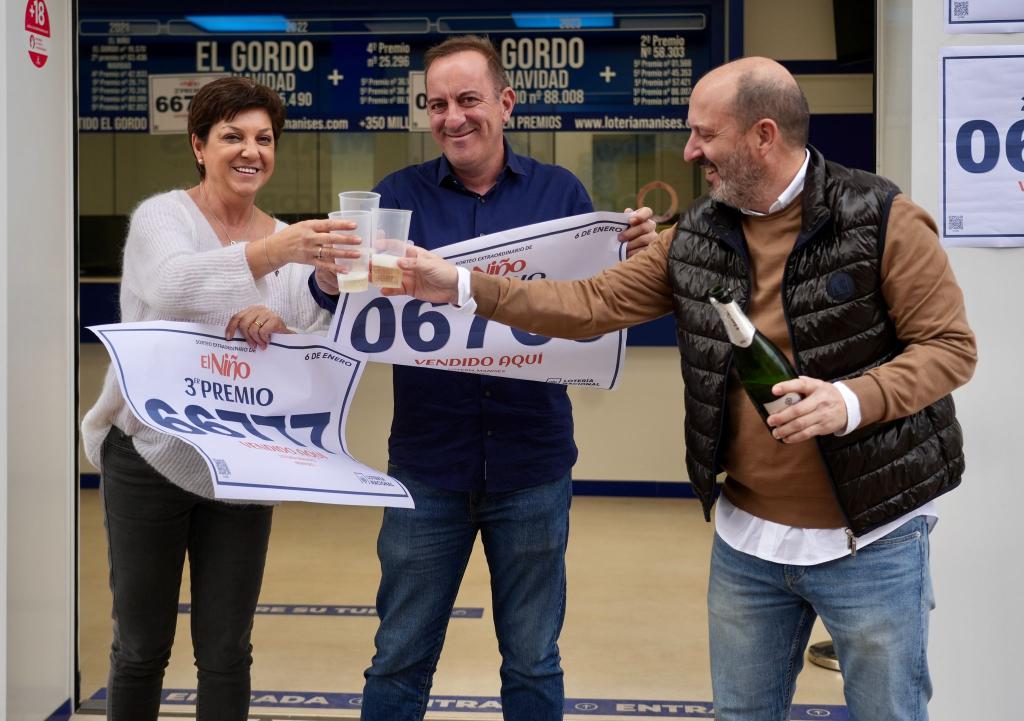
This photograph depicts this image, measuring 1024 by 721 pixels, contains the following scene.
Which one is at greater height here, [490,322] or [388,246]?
[388,246]

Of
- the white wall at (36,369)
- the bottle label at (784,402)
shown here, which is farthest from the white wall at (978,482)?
the white wall at (36,369)

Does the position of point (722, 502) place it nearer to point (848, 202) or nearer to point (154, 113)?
point (848, 202)

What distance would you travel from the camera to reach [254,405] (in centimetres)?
255

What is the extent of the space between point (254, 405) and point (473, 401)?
0.49 metres

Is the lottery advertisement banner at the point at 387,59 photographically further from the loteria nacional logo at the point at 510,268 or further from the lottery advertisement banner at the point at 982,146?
the loteria nacional logo at the point at 510,268

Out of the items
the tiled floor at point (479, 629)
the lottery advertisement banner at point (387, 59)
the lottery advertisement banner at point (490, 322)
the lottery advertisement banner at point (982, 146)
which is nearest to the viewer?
the lottery advertisement banner at point (490, 322)

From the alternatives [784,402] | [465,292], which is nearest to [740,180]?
[784,402]

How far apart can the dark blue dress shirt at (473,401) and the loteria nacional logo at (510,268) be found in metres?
0.08

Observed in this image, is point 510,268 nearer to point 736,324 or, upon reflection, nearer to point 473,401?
point 473,401

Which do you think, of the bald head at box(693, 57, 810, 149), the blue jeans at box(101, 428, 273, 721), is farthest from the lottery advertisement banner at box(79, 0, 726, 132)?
the bald head at box(693, 57, 810, 149)

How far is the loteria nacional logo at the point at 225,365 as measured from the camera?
249 centimetres

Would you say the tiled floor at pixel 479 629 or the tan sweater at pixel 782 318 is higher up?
the tan sweater at pixel 782 318

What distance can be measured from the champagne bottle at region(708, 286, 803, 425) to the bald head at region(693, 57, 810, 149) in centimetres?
32

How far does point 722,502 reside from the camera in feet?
7.45
